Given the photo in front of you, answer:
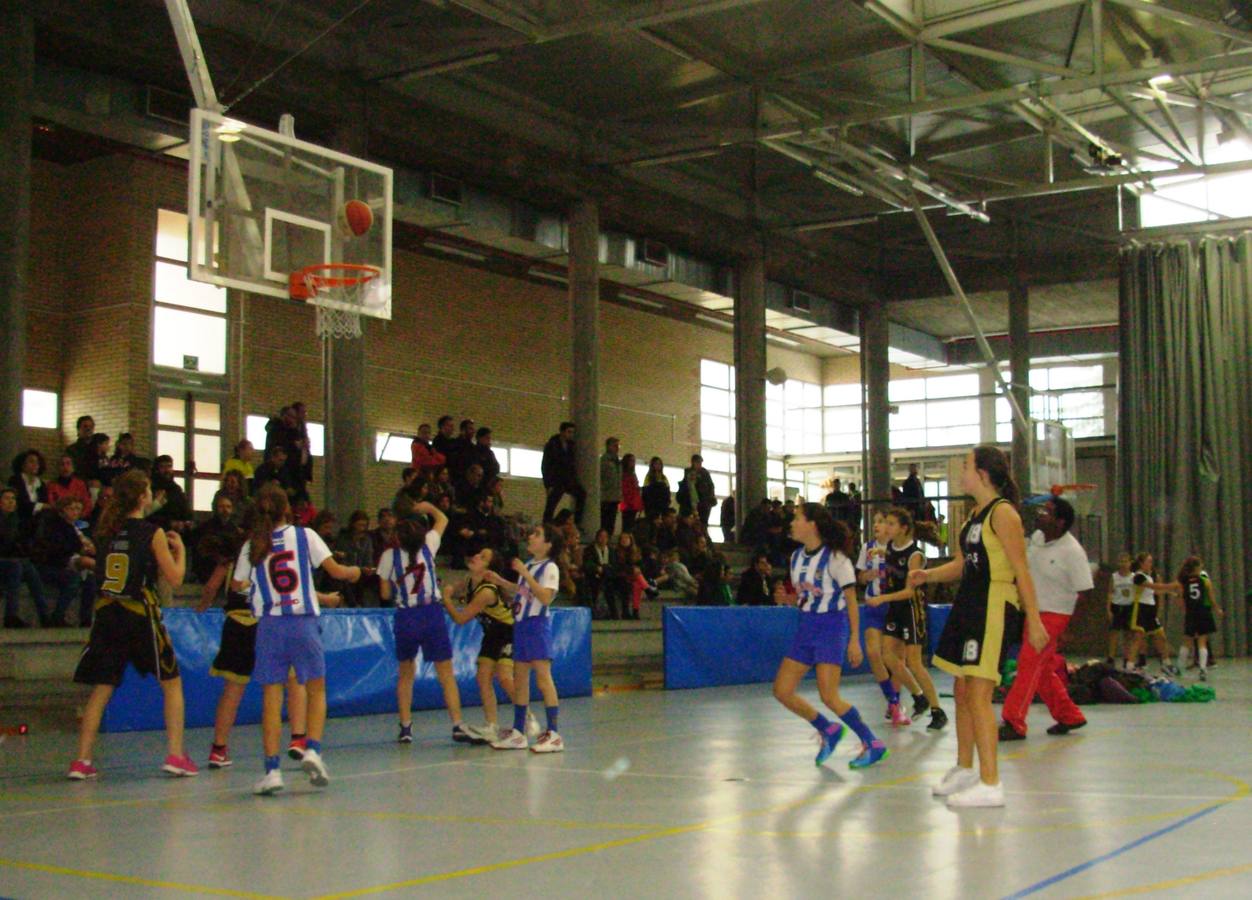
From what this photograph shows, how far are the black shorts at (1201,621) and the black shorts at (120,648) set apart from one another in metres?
17.1

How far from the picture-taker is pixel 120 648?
8727 mm

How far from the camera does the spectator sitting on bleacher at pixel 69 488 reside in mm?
15220

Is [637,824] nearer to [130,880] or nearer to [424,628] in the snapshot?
[130,880]

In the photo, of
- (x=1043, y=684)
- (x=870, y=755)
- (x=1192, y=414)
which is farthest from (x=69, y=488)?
(x=1192, y=414)

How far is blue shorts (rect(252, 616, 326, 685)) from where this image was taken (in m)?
8.20

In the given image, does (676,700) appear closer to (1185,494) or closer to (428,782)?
(428,782)

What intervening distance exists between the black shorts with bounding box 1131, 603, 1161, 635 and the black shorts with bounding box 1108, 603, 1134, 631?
16 cm

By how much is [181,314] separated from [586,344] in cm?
719

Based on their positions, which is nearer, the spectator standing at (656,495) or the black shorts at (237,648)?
the black shorts at (237,648)

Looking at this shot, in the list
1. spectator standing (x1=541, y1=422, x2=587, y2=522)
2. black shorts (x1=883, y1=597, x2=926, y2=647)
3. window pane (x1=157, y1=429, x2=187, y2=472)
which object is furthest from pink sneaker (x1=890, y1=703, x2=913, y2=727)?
window pane (x1=157, y1=429, x2=187, y2=472)

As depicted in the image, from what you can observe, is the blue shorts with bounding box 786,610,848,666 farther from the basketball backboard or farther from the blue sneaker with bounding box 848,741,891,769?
the basketball backboard

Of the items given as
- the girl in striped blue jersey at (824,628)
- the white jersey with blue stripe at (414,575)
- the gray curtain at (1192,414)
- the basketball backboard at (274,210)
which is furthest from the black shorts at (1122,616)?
the white jersey with blue stripe at (414,575)

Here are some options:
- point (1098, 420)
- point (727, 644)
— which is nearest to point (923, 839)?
point (727, 644)

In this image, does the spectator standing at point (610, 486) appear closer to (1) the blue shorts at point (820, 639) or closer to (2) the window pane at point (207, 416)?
(2) the window pane at point (207, 416)
